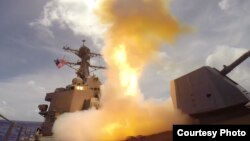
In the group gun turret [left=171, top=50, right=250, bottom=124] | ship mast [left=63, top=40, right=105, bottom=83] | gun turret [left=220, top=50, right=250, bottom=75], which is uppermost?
ship mast [left=63, top=40, right=105, bottom=83]

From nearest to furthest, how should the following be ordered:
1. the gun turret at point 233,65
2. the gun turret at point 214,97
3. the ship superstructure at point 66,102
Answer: the gun turret at point 214,97
the gun turret at point 233,65
the ship superstructure at point 66,102

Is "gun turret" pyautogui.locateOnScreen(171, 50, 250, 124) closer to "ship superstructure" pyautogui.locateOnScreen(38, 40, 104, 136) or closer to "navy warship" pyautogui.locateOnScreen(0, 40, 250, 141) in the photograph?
"navy warship" pyautogui.locateOnScreen(0, 40, 250, 141)

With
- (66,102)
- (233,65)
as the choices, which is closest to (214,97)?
(233,65)

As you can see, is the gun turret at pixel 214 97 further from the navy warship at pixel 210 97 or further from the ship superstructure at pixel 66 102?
the ship superstructure at pixel 66 102

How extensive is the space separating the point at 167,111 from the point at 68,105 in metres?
7.86

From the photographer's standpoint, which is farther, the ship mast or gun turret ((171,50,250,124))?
the ship mast

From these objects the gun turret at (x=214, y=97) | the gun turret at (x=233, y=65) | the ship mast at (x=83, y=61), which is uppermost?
the ship mast at (x=83, y=61)

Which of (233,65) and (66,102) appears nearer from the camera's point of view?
(233,65)

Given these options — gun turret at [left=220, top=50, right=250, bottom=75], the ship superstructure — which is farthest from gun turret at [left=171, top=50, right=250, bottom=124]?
the ship superstructure

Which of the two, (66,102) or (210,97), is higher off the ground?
(66,102)

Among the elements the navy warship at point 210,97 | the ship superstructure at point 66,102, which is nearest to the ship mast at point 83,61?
the ship superstructure at point 66,102

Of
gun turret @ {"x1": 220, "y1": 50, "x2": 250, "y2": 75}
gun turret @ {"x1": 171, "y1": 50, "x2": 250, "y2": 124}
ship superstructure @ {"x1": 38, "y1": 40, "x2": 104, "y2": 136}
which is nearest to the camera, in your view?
gun turret @ {"x1": 171, "y1": 50, "x2": 250, "y2": 124}

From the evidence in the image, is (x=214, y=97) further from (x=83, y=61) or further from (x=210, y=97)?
(x=83, y=61)

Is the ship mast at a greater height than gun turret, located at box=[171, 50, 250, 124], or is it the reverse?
the ship mast
